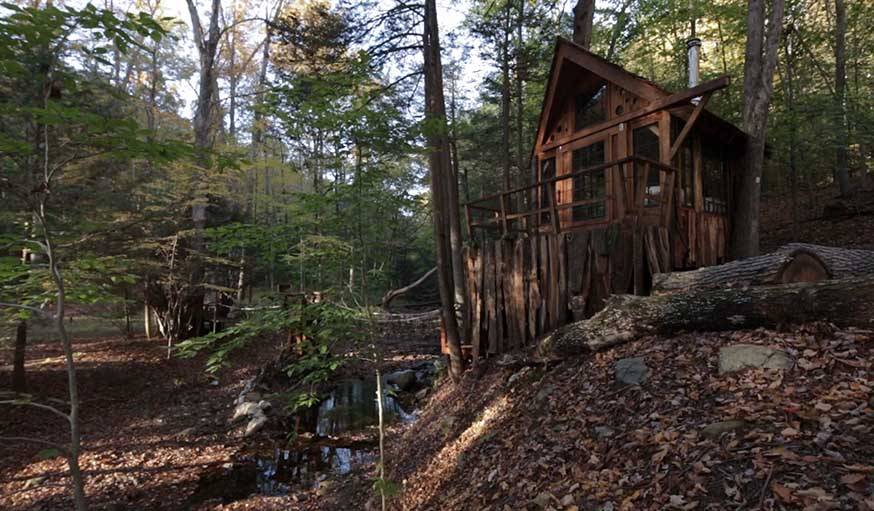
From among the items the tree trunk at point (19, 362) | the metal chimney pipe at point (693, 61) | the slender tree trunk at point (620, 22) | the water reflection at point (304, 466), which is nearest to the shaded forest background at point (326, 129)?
the slender tree trunk at point (620, 22)

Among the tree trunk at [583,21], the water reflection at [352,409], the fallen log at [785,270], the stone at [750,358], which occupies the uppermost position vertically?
the tree trunk at [583,21]

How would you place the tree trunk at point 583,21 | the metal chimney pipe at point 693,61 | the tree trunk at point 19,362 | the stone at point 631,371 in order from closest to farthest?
the stone at point 631,371 → the tree trunk at point 19,362 → the metal chimney pipe at point 693,61 → the tree trunk at point 583,21

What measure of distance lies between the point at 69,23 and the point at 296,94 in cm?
250

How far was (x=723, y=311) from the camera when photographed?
13.2 feet

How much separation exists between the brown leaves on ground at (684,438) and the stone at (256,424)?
5.10m

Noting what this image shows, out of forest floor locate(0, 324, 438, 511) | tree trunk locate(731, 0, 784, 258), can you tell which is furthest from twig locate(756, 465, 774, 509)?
tree trunk locate(731, 0, 784, 258)

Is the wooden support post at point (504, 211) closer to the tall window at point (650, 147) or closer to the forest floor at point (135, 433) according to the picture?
the tall window at point (650, 147)

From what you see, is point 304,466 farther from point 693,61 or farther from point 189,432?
point 693,61

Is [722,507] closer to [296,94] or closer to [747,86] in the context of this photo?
[296,94]

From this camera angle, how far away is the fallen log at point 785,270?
439 centimetres

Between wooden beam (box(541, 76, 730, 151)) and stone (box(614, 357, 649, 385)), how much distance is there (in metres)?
5.09

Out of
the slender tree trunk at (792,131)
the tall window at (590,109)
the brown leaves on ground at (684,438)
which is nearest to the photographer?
the brown leaves on ground at (684,438)

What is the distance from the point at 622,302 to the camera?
493 centimetres

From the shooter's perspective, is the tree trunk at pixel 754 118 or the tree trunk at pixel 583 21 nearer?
the tree trunk at pixel 754 118
